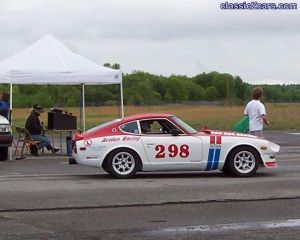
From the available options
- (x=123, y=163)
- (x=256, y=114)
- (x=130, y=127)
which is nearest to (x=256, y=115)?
(x=256, y=114)

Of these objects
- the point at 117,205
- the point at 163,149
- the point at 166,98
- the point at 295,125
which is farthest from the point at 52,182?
the point at 166,98

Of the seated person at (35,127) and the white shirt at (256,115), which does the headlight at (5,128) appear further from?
the white shirt at (256,115)

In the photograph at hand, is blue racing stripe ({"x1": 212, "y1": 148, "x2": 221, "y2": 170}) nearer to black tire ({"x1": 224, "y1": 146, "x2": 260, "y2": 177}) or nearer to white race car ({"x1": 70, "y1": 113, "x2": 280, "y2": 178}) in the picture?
white race car ({"x1": 70, "y1": 113, "x2": 280, "y2": 178})

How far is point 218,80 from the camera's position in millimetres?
114750

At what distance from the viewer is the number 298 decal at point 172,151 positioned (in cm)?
1350

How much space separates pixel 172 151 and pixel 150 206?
3446mm

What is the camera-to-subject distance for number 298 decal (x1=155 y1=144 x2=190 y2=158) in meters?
13.5

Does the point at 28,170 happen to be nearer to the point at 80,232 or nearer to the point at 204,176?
the point at 204,176

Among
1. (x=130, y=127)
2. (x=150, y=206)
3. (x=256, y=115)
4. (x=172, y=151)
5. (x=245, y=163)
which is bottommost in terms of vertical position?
(x=150, y=206)

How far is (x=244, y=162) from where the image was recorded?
13.6m

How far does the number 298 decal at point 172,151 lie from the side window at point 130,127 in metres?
0.60

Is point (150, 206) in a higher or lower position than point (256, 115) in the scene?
lower

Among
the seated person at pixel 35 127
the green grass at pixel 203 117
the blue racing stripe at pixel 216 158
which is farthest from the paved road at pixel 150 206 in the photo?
the green grass at pixel 203 117

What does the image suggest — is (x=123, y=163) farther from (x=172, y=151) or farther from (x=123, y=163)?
(x=172, y=151)
